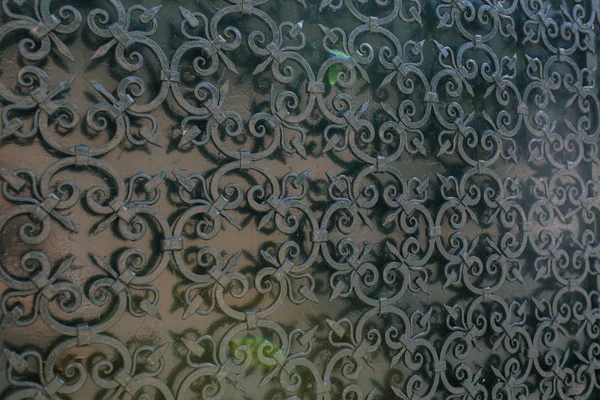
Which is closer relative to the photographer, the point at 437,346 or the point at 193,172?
the point at 193,172

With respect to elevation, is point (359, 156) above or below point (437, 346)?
above

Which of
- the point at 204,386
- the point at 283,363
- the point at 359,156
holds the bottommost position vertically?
the point at 204,386

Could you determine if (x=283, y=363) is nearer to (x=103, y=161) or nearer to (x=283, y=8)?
(x=103, y=161)

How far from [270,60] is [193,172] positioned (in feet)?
0.88

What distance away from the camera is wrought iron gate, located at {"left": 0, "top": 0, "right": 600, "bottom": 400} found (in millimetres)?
953

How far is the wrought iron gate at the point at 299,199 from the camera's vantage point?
3.13ft

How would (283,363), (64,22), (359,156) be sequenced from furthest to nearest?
(359,156)
(283,363)
(64,22)

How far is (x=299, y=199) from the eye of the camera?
1141 mm

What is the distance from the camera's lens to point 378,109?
1246 mm

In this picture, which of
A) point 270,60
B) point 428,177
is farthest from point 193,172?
point 428,177

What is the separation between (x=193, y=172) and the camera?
106cm

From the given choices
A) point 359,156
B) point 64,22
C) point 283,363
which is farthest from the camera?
point 359,156

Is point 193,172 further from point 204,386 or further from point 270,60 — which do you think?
point 204,386

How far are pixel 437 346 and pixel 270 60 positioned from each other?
2.34ft
